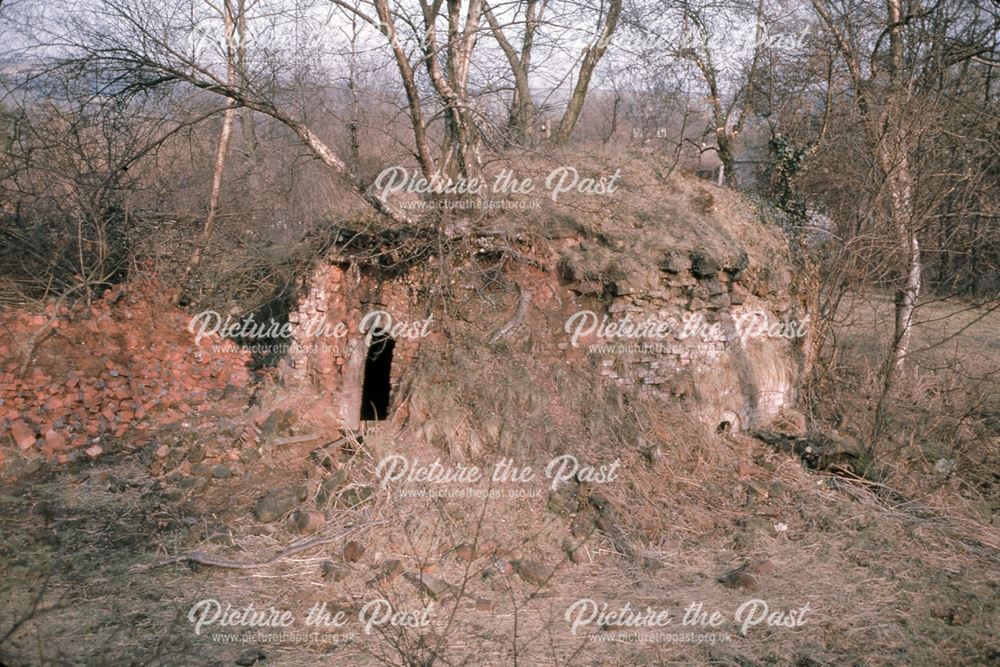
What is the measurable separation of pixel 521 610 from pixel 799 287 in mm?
5524

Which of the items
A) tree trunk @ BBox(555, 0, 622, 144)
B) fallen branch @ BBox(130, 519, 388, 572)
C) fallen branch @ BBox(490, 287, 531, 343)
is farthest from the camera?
tree trunk @ BBox(555, 0, 622, 144)

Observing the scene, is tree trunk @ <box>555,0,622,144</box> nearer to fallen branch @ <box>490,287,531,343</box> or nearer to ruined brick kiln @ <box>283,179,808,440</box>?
ruined brick kiln @ <box>283,179,808,440</box>

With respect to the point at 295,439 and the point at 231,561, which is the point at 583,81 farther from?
the point at 231,561

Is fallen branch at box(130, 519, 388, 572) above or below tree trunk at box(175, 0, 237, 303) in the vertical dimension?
below

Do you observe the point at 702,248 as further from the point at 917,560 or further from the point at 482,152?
the point at 917,560

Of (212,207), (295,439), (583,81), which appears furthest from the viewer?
(583,81)

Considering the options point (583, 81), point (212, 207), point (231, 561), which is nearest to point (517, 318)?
point (231, 561)

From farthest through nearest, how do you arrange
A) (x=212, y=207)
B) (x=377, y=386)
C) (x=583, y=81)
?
(x=583, y=81) < (x=212, y=207) < (x=377, y=386)

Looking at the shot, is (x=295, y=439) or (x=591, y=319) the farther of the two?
(x=591, y=319)

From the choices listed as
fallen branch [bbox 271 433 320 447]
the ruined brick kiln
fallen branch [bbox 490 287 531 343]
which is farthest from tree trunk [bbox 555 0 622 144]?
fallen branch [bbox 271 433 320 447]

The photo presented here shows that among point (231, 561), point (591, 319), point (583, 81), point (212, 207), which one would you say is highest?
point (583, 81)

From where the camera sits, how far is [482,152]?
7113mm

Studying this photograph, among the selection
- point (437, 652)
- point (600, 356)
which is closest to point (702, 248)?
point (600, 356)

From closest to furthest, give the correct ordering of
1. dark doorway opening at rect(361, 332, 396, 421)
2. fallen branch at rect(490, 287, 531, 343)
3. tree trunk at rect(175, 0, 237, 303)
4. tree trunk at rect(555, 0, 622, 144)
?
fallen branch at rect(490, 287, 531, 343) < dark doorway opening at rect(361, 332, 396, 421) < tree trunk at rect(175, 0, 237, 303) < tree trunk at rect(555, 0, 622, 144)
